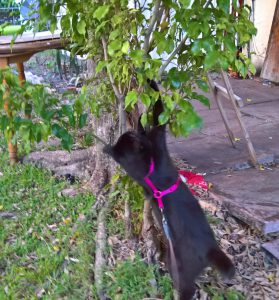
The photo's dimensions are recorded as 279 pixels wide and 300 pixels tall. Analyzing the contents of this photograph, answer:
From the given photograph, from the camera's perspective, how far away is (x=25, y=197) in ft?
11.9

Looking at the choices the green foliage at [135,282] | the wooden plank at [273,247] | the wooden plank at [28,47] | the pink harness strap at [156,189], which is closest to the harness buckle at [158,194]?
the pink harness strap at [156,189]

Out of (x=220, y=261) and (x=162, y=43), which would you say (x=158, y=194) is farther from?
(x=162, y=43)

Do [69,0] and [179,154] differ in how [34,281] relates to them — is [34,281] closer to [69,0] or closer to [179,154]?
[69,0]

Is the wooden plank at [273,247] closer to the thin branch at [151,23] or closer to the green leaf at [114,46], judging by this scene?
the thin branch at [151,23]

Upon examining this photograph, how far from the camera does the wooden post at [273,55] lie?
6.80 metres

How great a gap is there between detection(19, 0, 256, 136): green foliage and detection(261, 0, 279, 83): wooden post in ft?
15.7

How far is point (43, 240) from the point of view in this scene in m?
A: 3.00

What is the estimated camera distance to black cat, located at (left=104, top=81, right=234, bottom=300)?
2.08 m

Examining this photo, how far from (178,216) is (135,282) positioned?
1.71ft

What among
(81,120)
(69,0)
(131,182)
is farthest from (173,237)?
(69,0)

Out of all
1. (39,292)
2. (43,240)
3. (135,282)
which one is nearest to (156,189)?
(135,282)

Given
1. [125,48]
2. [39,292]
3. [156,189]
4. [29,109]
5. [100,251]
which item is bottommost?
[39,292]

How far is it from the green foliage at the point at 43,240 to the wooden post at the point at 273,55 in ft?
13.6

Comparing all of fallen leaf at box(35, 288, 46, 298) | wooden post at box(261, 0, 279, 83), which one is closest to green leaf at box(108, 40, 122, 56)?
fallen leaf at box(35, 288, 46, 298)
